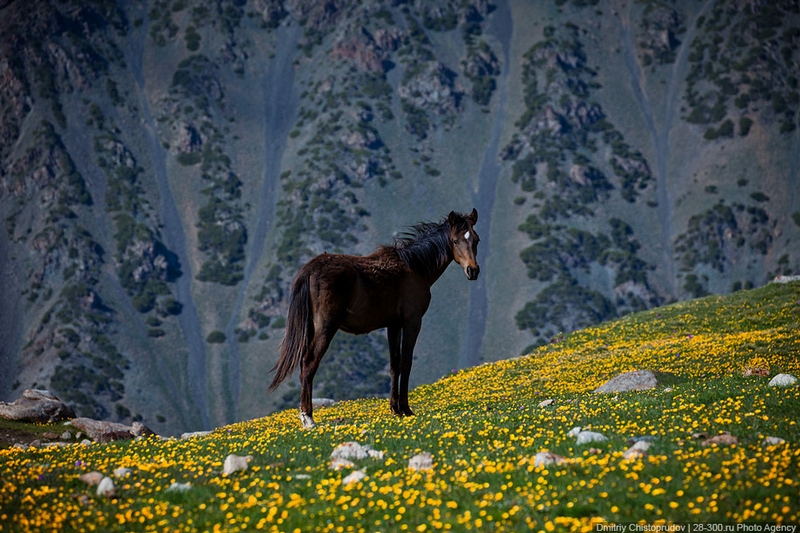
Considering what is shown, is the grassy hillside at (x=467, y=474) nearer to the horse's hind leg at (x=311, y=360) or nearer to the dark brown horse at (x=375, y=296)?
the horse's hind leg at (x=311, y=360)

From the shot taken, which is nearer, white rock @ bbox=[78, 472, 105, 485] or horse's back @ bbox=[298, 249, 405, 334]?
white rock @ bbox=[78, 472, 105, 485]

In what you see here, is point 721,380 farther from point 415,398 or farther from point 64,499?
point 64,499

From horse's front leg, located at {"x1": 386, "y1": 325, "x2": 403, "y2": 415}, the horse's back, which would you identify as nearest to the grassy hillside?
horse's front leg, located at {"x1": 386, "y1": 325, "x2": 403, "y2": 415}

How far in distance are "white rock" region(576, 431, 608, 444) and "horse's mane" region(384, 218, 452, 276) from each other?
920cm

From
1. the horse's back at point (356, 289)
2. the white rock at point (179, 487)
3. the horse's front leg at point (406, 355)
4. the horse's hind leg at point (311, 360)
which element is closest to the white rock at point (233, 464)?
the white rock at point (179, 487)

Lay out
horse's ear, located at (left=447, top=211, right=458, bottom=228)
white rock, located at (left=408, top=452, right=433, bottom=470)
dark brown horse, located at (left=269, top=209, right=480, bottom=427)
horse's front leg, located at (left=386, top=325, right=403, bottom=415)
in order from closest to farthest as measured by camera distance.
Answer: white rock, located at (left=408, top=452, right=433, bottom=470) → dark brown horse, located at (left=269, top=209, right=480, bottom=427) → horse's front leg, located at (left=386, top=325, right=403, bottom=415) → horse's ear, located at (left=447, top=211, right=458, bottom=228)

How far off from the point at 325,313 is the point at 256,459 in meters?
6.20

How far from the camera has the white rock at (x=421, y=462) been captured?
15289 millimetres

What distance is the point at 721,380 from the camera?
2453 cm

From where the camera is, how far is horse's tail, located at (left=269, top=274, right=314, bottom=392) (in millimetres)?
22453

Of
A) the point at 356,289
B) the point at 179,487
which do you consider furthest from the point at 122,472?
the point at 356,289

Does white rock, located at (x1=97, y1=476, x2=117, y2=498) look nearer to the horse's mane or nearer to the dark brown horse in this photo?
the dark brown horse

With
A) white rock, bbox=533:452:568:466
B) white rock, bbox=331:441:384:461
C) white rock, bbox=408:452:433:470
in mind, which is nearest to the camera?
white rock, bbox=533:452:568:466

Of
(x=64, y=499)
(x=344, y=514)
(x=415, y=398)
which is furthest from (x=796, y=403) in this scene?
(x=415, y=398)
